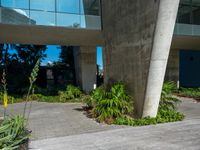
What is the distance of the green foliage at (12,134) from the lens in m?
5.60

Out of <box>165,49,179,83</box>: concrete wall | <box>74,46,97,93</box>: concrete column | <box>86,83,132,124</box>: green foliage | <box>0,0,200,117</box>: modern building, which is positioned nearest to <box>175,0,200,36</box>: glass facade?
<box>0,0,200,117</box>: modern building

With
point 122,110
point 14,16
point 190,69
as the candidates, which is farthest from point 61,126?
point 190,69

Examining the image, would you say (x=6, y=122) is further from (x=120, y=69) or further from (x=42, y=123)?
(x=120, y=69)

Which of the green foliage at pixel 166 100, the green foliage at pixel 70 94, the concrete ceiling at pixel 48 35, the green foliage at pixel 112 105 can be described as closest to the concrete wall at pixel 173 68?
the concrete ceiling at pixel 48 35

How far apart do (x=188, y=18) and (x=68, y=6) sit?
337 inches

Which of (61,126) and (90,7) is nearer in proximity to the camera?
(61,126)

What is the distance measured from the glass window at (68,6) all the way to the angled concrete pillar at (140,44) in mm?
4454

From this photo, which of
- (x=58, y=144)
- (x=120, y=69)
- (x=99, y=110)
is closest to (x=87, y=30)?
(x=120, y=69)

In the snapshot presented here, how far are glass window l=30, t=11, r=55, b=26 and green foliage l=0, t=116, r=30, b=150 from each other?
11.8 meters

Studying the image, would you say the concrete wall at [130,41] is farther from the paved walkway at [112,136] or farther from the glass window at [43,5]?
the glass window at [43,5]

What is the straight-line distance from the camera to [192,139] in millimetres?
7617

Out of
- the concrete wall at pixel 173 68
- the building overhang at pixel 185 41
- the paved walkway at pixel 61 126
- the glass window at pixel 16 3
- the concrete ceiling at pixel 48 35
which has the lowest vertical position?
the paved walkway at pixel 61 126

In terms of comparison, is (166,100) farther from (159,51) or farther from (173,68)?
(173,68)

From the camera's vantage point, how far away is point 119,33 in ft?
44.1
